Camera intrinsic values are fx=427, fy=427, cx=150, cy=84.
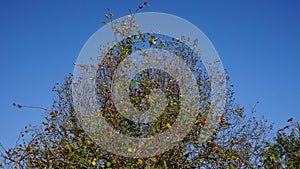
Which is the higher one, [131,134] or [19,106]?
[19,106]

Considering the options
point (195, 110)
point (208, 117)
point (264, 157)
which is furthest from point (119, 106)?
point (264, 157)

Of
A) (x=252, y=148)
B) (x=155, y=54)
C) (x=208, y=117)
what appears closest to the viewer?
(x=208, y=117)

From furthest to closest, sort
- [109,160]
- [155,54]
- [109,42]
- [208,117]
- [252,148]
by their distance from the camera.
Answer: [252,148] < [155,54] < [208,117] < [109,42] < [109,160]

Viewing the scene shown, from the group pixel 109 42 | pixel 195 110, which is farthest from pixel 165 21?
pixel 195 110

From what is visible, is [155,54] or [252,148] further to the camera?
[252,148]

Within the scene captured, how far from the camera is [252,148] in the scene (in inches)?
451

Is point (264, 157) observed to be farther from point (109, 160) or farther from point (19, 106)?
point (19, 106)

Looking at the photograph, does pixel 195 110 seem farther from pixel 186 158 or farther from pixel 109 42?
pixel 109 42

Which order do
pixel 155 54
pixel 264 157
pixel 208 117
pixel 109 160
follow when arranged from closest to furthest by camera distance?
pixel 264 157
pixel 109 160
pixel 208 117
pixel 155 54

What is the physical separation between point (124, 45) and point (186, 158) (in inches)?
87.1

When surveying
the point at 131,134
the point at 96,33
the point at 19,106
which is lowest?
the point at 131,134

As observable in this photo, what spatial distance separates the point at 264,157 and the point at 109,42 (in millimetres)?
3137

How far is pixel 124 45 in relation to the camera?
6.61 m

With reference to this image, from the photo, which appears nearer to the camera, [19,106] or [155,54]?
[19,106]
